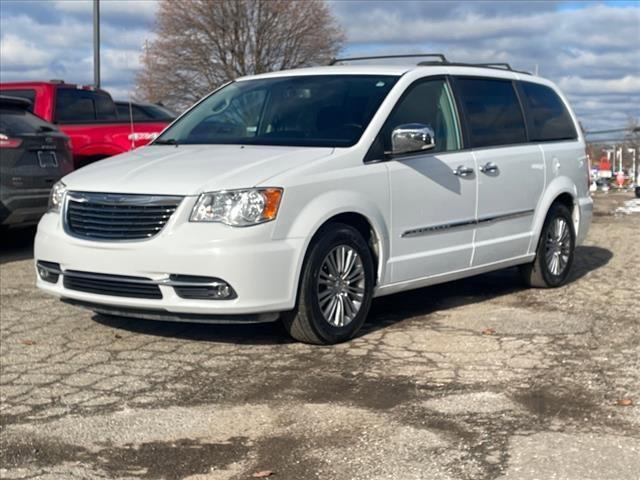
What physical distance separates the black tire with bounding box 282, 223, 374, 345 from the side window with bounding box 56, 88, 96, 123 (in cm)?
732

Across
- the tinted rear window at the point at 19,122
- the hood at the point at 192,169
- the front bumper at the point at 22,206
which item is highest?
the tinted rear window at the point at 19,122

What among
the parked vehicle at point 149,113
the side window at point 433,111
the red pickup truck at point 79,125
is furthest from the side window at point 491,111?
the parked vehicle at point 149,113

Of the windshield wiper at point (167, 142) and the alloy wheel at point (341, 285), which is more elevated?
the windshield wiper at point (167, 142)

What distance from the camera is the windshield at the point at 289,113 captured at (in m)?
6.61

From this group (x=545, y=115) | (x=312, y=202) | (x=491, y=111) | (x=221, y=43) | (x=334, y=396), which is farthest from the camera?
(x=221, y=43)

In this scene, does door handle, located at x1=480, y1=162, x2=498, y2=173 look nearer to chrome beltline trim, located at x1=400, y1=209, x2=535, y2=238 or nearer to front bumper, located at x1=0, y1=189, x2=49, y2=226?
chrome beltline trim, located at x1=400, y1=209, x2=535, y2=238

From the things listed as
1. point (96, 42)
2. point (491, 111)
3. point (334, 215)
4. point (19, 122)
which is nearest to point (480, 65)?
point (491, 111)

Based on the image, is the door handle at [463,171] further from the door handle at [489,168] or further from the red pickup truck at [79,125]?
the red pickup truck at [79,125]

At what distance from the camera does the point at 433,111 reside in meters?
7.17

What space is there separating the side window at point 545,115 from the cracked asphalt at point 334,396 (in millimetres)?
1540

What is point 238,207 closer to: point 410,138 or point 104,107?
point 410,138

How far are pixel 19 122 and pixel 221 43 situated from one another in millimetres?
28544

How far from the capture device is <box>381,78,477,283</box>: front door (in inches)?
261

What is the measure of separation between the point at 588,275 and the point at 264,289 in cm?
438
